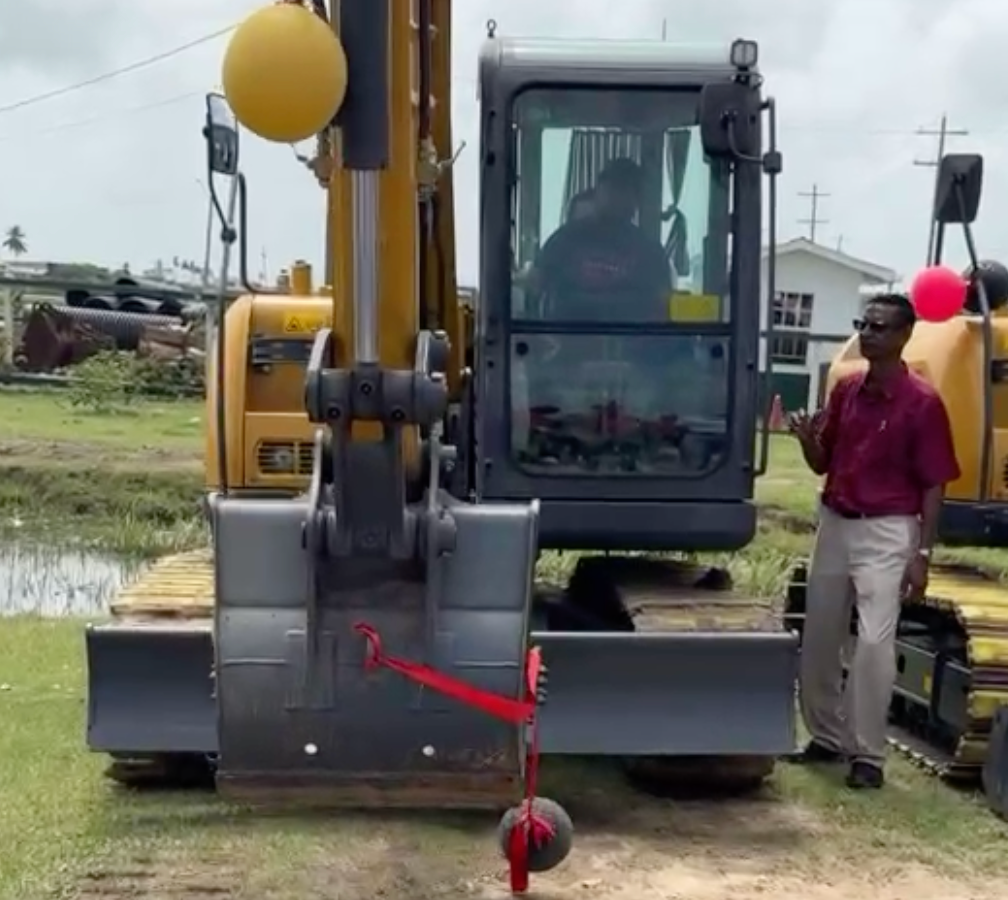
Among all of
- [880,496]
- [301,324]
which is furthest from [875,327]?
[301,324]

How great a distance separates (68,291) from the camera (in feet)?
119

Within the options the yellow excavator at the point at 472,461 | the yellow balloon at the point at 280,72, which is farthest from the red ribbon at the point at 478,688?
the yellow balloon at the point at 280,72

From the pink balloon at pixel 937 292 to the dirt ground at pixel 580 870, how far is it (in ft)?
7.38

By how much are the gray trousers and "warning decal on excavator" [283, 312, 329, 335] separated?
2120mm

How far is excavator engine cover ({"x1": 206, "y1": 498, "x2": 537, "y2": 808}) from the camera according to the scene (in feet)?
16.7

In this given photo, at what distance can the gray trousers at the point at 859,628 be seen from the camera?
287 inches

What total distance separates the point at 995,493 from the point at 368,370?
11.8 feet

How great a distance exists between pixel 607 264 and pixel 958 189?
4.44ft

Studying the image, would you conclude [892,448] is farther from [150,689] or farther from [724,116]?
[150,689]

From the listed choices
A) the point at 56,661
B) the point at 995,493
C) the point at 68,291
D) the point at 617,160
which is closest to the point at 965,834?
the point at 995,493

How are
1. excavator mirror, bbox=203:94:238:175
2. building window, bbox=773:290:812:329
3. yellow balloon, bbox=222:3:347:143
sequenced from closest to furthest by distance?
yellow balloon, bbox=222:3:347:143 < excavator mirror, bbox=203:94:238:175 < building window, bbox=773:290:812:329

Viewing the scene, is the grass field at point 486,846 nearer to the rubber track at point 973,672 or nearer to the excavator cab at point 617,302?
the rubber track at point 973,672

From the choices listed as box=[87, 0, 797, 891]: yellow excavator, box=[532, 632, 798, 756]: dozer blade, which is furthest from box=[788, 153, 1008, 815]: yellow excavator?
box=[532, 632, 798, 756]: dozer blade

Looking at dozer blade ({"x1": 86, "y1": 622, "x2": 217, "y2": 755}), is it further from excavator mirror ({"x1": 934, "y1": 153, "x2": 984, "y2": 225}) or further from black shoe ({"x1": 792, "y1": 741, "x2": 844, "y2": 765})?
excavator mirror ({"x1": 934, "y1": 153, "x2": 984, "y2": 225})
